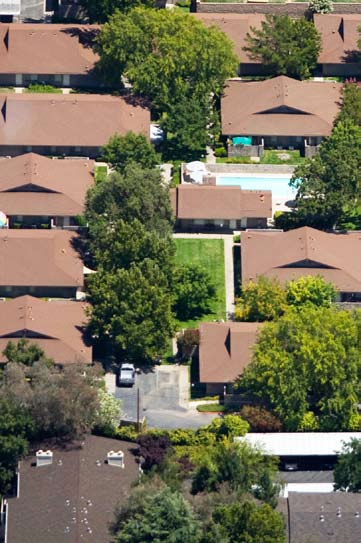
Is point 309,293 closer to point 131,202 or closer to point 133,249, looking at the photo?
point 133,249

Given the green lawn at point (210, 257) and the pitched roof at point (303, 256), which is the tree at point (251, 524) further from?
the pitched roof at point (303, 256)

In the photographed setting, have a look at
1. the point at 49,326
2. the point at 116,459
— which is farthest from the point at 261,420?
the point at 49,326

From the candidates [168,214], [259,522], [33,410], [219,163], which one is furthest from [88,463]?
[219,163]

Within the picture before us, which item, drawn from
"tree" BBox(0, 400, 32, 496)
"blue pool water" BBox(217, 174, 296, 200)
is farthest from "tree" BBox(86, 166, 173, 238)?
"tree" BBox(0, 400, 32, 496)

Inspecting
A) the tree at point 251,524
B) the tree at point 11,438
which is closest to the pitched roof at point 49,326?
the tree at point 11,438

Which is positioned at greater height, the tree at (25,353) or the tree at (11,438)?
the tree at (25,353)

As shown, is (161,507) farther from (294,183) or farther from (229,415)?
(294,183)
